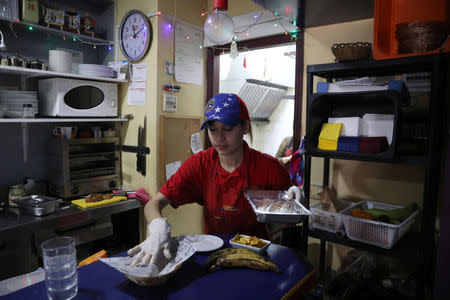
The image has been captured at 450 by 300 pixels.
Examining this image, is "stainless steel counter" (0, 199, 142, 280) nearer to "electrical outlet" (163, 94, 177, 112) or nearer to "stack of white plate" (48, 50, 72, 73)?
"electrical outlet" (163, 94, 177, 112)

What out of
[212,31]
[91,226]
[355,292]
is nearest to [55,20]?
[212,31]

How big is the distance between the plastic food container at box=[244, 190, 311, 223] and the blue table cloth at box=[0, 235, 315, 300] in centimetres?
18

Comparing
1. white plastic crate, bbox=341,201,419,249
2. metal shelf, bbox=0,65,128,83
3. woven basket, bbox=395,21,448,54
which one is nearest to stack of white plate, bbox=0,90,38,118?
metal shelf, bbox=0,65,128,83

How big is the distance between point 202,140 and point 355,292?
197 cm

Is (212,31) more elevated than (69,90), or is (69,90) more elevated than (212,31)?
(212,31)

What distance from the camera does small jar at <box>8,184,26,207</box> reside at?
2.41 meters

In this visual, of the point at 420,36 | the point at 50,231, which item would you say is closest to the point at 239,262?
the point at 420,36

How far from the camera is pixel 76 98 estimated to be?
2637mm

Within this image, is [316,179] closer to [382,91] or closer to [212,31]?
[382,91]

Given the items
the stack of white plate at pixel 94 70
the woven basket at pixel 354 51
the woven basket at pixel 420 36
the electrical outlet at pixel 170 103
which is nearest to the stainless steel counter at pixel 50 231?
the electrical outlet at pixel 170 103

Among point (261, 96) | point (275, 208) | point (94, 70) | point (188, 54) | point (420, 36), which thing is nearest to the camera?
point (275, 208)

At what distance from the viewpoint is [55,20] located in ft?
8.42

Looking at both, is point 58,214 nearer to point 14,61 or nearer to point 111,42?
point 14,61

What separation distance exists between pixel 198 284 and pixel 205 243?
0.31 metres
